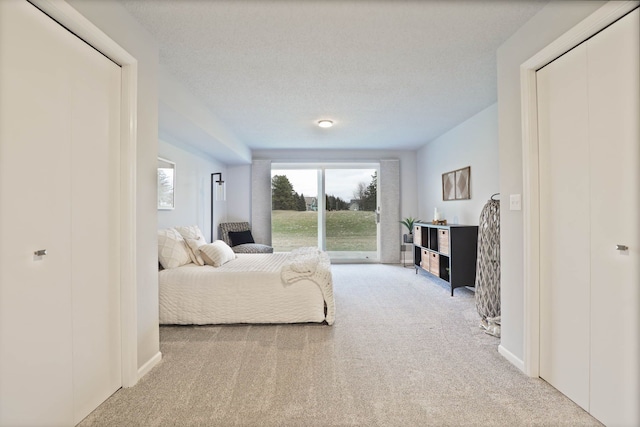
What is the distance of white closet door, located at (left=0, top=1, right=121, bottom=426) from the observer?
50.6 inches

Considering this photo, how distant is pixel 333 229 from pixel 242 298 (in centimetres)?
386

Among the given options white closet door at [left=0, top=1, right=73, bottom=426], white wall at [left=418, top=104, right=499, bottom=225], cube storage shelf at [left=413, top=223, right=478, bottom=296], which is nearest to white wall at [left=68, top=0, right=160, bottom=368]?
white closet door at [left=0, top=1, right=73, bottom=426]

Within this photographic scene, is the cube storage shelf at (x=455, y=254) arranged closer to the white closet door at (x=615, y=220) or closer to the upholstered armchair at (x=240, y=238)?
the white closet door at (x=615, y=220)

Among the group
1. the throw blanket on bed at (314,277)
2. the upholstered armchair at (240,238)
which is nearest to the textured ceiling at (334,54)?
the throw blanket on bed at (314,277)

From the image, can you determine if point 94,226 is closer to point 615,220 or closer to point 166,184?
point 166,184

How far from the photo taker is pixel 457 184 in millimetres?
4781

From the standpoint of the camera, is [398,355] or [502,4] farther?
[398,355]

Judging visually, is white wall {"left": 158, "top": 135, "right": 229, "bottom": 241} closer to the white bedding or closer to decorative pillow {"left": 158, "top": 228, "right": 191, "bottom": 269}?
decorative pillow {"left": 158, "top": 228, "right": 191, "bottom": 269}

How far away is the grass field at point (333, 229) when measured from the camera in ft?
21.7

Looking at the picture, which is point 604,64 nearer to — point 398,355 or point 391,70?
point 391,70

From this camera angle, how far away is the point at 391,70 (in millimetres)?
2775

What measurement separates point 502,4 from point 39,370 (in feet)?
10.3

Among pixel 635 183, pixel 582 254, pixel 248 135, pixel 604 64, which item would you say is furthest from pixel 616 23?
pixel 248 135

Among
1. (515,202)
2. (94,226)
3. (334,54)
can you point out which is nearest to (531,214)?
(515,202)
